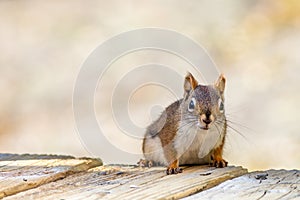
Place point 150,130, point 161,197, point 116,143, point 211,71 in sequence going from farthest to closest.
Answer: point 116,143 < point 211,71 < point 150,130 < point 161,197

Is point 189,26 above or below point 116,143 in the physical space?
above

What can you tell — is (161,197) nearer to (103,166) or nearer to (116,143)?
(103,166)

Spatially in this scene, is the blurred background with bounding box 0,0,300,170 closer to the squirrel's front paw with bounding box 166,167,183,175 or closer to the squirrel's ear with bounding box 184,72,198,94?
the squirrel's ear with bounding box 184,72,198,94

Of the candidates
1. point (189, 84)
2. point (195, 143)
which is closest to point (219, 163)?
point (195, 143)

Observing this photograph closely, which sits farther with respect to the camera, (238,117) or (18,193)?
(238,117)

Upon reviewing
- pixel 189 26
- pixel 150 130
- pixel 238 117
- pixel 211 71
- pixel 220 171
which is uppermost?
pixel 189 26

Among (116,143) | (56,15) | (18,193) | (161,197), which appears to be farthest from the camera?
(56,15)

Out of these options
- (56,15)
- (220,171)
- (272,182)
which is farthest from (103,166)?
(56,15)
